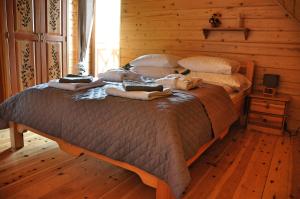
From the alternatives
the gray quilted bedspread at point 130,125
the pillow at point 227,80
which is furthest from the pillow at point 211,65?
the gray quilted bedspread at point 130,125

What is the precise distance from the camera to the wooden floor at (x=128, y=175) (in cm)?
174

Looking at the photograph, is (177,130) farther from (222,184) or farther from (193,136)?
(222,184)

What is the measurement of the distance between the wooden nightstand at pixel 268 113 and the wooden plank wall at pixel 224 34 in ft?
0.86

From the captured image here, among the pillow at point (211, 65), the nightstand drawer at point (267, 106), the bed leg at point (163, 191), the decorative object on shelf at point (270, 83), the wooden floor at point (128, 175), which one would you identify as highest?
the pillow at point (211, 65)

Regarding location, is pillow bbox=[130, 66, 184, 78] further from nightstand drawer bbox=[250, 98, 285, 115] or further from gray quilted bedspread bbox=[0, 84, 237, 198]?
gray quilted bedspread bbox=[0, 84, 237, 198]

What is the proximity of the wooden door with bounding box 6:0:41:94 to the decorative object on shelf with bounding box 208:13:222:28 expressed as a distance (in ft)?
7.52

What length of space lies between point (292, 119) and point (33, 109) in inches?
115

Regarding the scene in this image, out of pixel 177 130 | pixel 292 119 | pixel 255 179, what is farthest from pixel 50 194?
pixel 292 119

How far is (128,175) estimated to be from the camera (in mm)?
1989

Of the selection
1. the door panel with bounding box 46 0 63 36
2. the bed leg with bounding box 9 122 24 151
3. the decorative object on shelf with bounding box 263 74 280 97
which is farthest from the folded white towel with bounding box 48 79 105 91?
the decorative object on shelf with bounding box 263 74 280 97

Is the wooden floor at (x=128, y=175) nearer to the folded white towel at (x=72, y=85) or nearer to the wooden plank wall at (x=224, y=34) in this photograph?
the folded white towel at (x=72, y=85)

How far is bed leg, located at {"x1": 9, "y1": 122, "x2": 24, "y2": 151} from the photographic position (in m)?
2.28

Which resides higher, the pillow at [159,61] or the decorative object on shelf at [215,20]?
the decorative object on shelf at [215,20]

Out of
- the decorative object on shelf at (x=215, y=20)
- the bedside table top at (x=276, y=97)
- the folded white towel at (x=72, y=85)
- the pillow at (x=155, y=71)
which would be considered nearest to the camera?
the folded white towel at (x=72, y=85)
